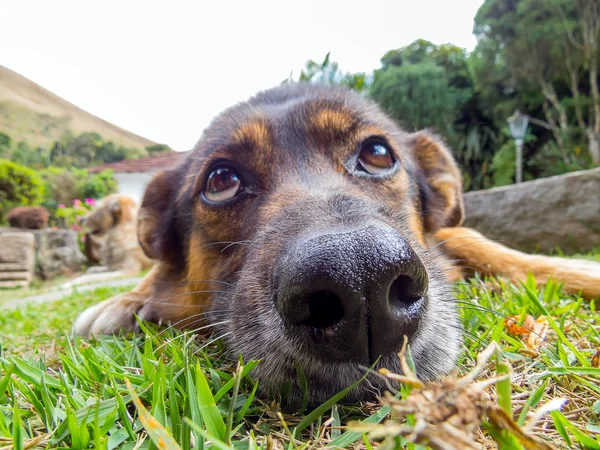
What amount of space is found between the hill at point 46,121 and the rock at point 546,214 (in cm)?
4037

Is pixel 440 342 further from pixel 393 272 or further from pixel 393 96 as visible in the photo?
pixel 393 96

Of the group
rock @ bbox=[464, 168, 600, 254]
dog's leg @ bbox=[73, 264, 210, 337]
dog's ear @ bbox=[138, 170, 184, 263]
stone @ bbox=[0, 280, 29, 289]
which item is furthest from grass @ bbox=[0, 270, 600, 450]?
stone @ bbox=[0, 280, 29, 289]

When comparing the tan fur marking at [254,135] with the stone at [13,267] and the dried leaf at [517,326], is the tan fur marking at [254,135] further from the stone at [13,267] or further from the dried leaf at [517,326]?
the stone at [13,267]

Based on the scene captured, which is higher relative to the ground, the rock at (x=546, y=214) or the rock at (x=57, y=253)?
the rock at (x=546, y=214)

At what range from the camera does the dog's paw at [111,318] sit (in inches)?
121

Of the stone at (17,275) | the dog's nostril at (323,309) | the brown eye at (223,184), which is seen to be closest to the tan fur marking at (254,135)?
the brown eye at (223,184)

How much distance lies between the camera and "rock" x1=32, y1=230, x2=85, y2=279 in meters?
16.5

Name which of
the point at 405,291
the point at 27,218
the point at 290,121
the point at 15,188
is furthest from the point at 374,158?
the point at 15,188

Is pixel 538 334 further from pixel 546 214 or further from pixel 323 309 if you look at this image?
pixel 546 214

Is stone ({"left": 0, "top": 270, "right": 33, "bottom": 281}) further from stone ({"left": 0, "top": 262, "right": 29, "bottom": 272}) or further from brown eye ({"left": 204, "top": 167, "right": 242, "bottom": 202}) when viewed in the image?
brown eye ({"left": 204, "top": 167, "right": 242, "bottom": 202})

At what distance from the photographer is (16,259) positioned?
49.9ft

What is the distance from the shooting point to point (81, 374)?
167 cm

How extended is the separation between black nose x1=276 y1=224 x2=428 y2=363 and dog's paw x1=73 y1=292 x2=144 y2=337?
201 cm

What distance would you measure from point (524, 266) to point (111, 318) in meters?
3.29
